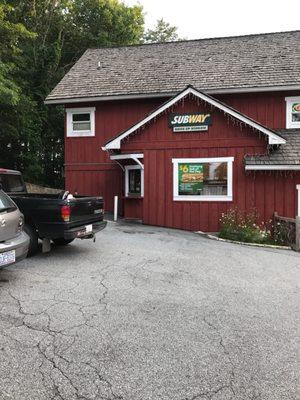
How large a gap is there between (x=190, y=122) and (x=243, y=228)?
177 inches

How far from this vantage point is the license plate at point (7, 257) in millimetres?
5805

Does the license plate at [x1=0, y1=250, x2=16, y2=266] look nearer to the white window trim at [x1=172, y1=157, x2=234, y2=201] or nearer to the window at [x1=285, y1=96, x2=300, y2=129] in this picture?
the white window trim at [x1=172, y1=157, x2=234, y2=201]

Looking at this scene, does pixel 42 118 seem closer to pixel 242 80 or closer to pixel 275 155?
pixel 242 80

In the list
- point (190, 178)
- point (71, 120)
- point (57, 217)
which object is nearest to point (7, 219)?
point (57, 217)

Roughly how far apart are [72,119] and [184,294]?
47.3 ft

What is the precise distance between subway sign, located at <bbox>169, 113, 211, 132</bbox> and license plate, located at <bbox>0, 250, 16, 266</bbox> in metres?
9.78

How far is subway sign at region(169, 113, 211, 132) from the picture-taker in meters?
14.4

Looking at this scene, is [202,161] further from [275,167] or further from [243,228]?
[243,228]

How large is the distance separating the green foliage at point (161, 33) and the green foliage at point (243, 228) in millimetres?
35718

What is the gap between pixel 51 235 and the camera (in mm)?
7836

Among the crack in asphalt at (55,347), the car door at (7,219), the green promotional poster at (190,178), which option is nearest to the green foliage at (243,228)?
the green promotional poster at (190,178)

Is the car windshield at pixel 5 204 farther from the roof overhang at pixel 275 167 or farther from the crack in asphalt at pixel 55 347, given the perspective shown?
the roof overhang at pixel 275 167

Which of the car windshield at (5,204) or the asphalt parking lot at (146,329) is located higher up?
the car windshield at (5,204)

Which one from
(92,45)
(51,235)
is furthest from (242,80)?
(92,45)
